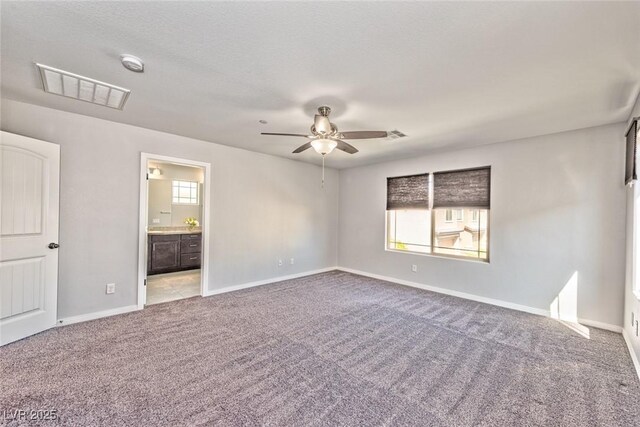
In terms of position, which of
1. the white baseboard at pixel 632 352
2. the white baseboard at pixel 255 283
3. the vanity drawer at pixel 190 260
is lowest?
the white baseboard at pixel 255 283

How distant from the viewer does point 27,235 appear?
9.46 feet

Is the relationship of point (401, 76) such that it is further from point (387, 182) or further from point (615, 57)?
point (387, 182)

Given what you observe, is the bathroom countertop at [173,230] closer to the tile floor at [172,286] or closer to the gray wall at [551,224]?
the tile floor at [172,286]

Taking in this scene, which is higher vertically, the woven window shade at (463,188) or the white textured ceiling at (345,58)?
the white textured ceiling at (345,58)

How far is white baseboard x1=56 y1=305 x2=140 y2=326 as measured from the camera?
325 cm

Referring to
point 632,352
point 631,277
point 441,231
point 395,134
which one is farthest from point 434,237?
point 632,352

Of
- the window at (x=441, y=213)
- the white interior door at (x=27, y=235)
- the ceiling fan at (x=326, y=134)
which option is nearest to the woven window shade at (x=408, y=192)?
the window at (x=441, y=213)

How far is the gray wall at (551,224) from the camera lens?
A: 335 centimetres

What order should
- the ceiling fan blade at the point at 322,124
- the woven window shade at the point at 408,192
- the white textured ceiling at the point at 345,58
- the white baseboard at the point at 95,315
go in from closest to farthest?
the white textured ceiling at the point at 345,58
the ceiling fan blade at the point at 322,124
the white baseboard at the point at 95,315
the woven window shade at the point at 408,192

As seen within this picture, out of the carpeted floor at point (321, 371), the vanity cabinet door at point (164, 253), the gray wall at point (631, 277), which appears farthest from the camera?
the vanity cabinet door at point (164, 253)

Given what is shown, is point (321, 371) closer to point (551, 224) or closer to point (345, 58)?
point (345, 58)

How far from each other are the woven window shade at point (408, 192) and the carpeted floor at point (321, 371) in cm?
226

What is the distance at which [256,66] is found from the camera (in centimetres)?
220

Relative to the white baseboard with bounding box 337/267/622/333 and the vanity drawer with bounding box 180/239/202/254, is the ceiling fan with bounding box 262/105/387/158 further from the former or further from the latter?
the vanity drawer with bounding box 180/239/202/254
